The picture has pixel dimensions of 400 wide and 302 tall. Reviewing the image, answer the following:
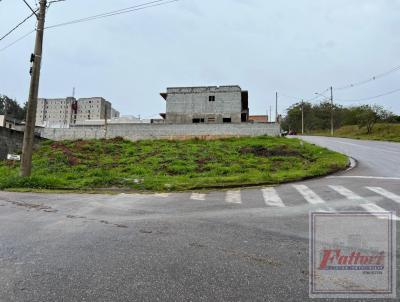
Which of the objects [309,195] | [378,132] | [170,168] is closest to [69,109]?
[378,132]

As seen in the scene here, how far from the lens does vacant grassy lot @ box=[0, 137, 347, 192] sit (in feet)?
41.2

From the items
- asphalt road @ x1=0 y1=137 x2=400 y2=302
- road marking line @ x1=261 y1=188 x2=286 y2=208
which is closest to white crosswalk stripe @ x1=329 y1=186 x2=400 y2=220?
asphalt road @ x1=0 y1=137 x2=400 y2=302

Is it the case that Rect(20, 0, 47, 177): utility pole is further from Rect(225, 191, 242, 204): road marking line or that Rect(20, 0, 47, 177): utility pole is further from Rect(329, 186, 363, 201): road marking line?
Rect(329, 186, 363, 201): road marking line

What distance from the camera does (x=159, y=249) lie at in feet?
14.4

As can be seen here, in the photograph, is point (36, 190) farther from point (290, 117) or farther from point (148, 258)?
point (290, 117)

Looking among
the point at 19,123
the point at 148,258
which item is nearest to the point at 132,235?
the point at 148,258

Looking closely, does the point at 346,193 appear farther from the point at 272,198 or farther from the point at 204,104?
the point at 204,104

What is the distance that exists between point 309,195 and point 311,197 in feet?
1.31

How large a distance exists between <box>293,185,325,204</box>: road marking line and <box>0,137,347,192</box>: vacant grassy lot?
1.57m

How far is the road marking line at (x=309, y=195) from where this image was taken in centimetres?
827

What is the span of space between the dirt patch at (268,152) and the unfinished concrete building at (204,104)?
18.0 metres

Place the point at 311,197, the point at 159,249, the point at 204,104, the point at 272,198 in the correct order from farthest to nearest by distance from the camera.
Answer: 1. the point at 204,104
2. the point at 272,198
3. the point at 311,197
4. the point at 159,249

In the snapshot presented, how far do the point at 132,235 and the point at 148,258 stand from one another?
120 centimetres

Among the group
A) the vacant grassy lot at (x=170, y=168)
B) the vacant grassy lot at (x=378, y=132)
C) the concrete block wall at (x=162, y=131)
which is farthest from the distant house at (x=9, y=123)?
the vacant grassy lot at (x=378, y=132)
